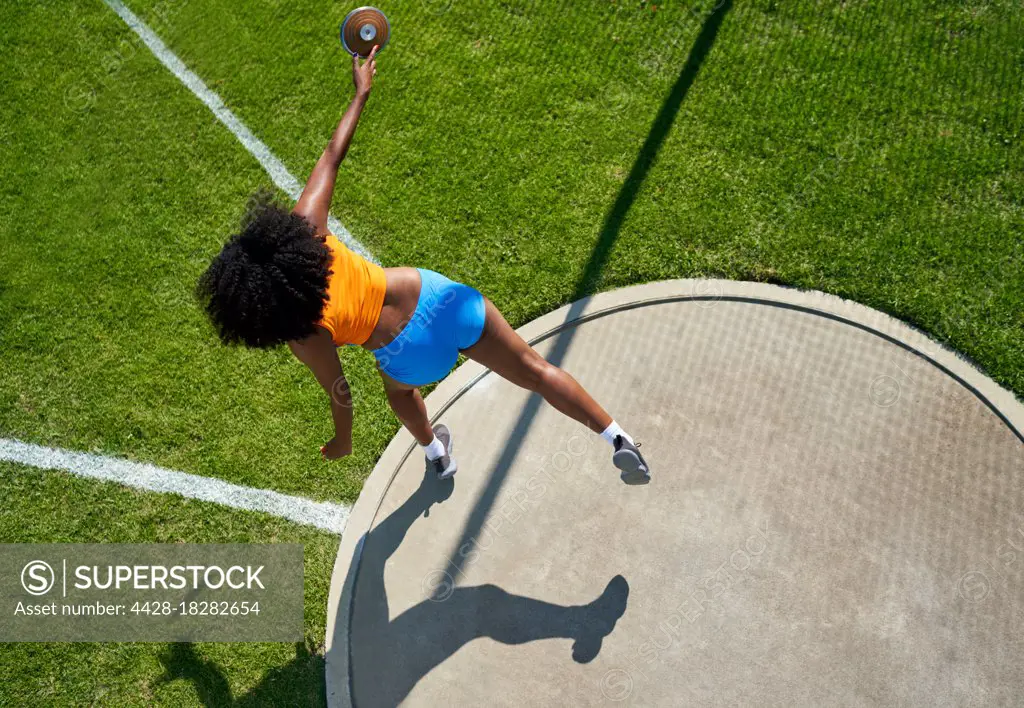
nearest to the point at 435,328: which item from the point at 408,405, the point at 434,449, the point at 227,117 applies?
the point at 408,405

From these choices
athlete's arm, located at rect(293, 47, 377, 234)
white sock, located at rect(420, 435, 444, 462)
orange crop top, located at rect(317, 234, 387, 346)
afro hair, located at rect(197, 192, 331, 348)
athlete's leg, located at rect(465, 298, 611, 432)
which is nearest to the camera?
afro hair, located at rect(197, 192, 331, 348)

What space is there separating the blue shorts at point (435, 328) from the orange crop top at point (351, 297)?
18 cm

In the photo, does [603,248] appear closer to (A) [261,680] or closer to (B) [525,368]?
(B) [525,368]

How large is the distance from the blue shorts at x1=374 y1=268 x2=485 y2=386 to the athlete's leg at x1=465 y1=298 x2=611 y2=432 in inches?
3.3

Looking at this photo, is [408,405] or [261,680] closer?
[408,405]

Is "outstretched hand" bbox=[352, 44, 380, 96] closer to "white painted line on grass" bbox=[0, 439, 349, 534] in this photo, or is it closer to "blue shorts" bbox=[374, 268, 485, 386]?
"blue shorts" bbox=[374, 268, 485, 386]

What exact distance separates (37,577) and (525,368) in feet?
10.5

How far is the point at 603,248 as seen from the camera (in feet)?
17.5

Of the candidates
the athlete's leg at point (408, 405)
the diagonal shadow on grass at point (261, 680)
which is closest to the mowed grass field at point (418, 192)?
the diagonal shadow on grass at point (261, 680)

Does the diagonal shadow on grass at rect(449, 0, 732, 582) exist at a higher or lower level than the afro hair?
lower

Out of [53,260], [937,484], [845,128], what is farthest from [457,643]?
[845,128]

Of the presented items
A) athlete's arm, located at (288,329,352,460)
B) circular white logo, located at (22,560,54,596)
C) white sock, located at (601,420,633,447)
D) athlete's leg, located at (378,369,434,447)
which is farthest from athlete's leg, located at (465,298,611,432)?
circular white logo, located at (22,560,54,596)

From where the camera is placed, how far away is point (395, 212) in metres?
5.54

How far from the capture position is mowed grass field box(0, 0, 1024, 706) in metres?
4.82
